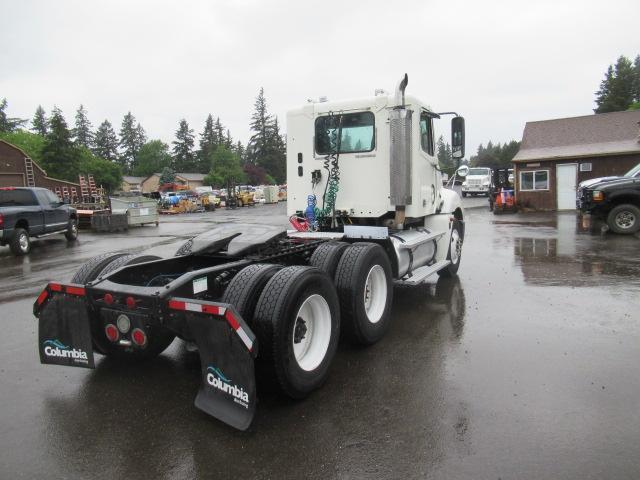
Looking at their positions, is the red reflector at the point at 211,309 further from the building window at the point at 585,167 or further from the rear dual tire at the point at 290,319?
the building window at the point at 585,167

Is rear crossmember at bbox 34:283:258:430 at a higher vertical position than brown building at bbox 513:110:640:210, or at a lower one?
lower

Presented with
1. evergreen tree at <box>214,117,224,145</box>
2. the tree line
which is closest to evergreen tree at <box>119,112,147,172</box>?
the tree line

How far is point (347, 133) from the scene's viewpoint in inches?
272

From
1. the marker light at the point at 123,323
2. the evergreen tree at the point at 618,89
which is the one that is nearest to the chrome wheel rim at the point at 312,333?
the marker light at the point at 123,323

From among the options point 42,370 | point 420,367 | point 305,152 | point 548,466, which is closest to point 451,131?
point 305,152

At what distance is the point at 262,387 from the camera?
3910 millimetres

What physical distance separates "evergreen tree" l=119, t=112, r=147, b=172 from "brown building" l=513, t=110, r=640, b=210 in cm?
10327

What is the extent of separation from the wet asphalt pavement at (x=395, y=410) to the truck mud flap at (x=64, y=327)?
13.5 inches

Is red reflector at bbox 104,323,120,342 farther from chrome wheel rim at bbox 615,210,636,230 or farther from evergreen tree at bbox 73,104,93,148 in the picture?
evergreen tree at bbox 73,104,93,148

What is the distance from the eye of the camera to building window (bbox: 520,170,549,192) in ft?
77.4

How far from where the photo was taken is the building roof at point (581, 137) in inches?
893

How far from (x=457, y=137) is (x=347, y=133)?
187 centimetres

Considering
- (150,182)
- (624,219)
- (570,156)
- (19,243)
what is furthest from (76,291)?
(150,182)

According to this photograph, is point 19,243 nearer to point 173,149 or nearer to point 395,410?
point 395,410
